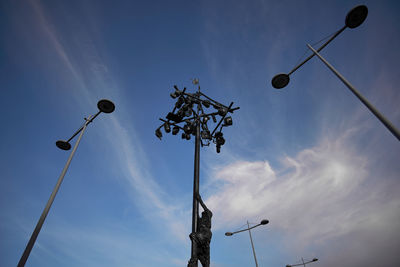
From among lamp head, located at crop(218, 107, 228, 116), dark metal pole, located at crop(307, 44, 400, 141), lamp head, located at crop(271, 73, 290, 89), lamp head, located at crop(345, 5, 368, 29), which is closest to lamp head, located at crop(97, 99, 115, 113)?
lamp head, located at crop(218, 107, 228, 116)

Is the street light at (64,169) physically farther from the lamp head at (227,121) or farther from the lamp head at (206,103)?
the lamp head at (227,121)

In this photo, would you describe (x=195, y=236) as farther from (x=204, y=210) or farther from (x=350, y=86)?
(x=350, y=86)

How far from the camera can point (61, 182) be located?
698 centimetres

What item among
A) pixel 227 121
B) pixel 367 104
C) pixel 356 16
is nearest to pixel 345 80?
pixel 367 104

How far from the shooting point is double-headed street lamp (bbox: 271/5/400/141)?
356 cm

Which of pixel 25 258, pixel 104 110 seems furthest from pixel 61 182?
pixel 104 110

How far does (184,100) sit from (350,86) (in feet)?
15.3

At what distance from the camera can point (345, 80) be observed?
4.69 metres

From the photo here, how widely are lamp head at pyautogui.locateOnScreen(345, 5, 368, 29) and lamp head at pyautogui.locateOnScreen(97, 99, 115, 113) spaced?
9587 millimetres

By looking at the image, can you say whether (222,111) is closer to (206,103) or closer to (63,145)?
(206,103)

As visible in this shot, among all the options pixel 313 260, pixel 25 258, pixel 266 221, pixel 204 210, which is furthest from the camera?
pixel 313 260

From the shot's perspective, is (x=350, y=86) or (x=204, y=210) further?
(x=350, y=86)

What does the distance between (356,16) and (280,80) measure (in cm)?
270

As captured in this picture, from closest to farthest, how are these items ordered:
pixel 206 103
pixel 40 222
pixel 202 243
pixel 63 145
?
pixel 202 243 → pixel 40 222 → pixel 206 103 → pixel 63 145
